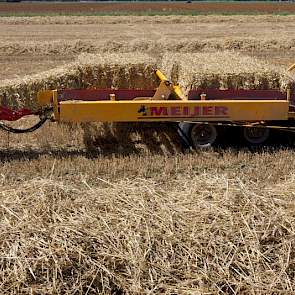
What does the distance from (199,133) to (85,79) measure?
2392 millimetres

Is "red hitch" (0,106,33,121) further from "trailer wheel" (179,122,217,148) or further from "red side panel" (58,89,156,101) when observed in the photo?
"trailer wheel" (179,122,217,148)

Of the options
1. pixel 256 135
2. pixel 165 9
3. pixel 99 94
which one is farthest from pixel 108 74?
pixel 165 9

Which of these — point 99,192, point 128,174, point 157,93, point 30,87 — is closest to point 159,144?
point 157,93

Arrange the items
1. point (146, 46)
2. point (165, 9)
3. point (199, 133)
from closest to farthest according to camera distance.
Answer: point (199, 133), point (146, 46), point (165, 9)

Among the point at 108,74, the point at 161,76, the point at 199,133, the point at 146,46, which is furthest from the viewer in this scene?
the point at 146,46

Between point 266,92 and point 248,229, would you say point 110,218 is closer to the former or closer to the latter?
point 248,229

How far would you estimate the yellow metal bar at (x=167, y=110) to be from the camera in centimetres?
721

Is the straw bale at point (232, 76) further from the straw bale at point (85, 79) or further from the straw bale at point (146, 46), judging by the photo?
the straw bale at point (146, 46)

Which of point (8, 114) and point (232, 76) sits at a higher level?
point (232, 76)

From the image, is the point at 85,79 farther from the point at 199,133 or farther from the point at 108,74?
the point at 199,133

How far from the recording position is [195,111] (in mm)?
7281

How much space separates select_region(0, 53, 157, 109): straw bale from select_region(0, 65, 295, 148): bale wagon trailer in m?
1.16

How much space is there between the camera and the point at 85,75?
905 cm

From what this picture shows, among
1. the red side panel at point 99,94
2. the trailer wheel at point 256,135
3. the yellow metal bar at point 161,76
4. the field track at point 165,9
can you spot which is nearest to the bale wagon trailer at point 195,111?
the trailer wheel at point 256,135
